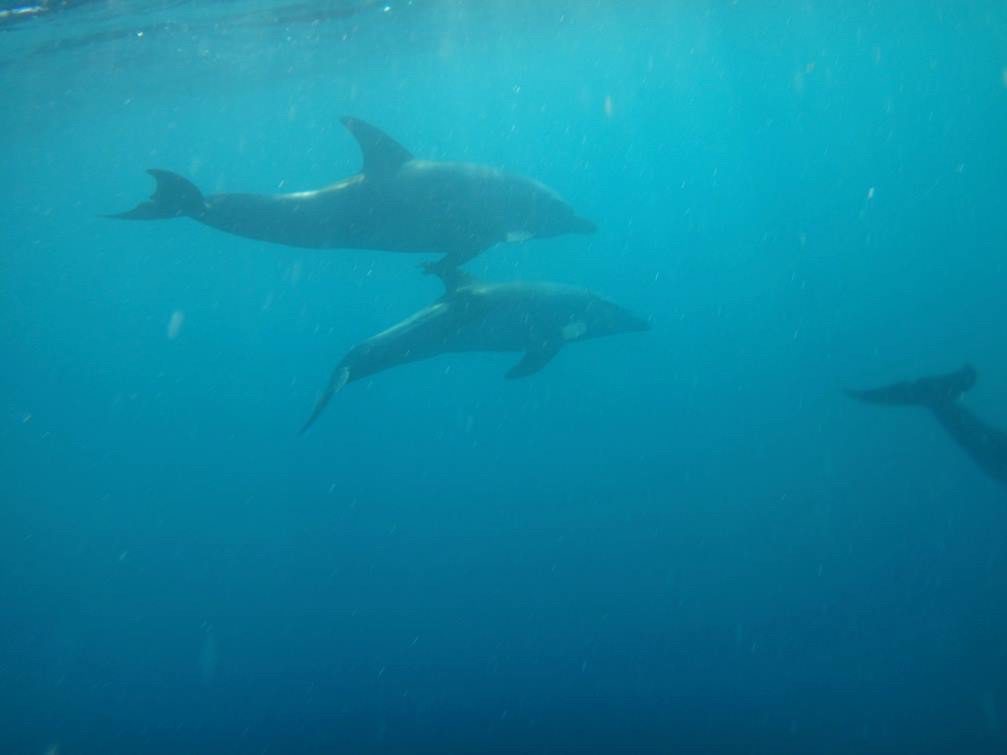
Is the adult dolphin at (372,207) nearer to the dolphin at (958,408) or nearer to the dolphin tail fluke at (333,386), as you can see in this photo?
the dolphin tail fluke at (333,386)

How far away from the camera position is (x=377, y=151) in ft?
35.5

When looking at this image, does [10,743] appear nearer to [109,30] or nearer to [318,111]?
[109,30]

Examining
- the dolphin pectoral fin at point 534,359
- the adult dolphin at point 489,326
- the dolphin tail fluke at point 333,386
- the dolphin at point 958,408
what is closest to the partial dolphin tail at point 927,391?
the dolphin at point 958,408

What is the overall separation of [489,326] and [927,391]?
630 centimetres

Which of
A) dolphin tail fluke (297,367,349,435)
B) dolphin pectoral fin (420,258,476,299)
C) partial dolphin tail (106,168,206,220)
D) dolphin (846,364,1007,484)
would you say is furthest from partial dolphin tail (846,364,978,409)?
partial dolphin tail (106,168,206,220)

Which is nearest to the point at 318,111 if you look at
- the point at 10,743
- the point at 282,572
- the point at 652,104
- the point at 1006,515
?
the point at 282,572

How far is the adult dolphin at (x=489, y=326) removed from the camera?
11.0m

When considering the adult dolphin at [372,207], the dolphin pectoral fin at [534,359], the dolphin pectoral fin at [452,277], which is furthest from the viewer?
the dolphin pectoral fin at [534,359]

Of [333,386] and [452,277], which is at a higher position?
[452,277]

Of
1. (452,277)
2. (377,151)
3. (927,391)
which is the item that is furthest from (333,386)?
(927,391)

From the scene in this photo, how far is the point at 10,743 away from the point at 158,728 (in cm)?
290

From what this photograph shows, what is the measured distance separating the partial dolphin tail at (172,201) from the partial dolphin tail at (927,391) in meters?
9.60

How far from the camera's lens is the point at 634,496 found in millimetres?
15977

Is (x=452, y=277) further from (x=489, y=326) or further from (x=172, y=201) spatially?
Result: (x=172, y=201)
